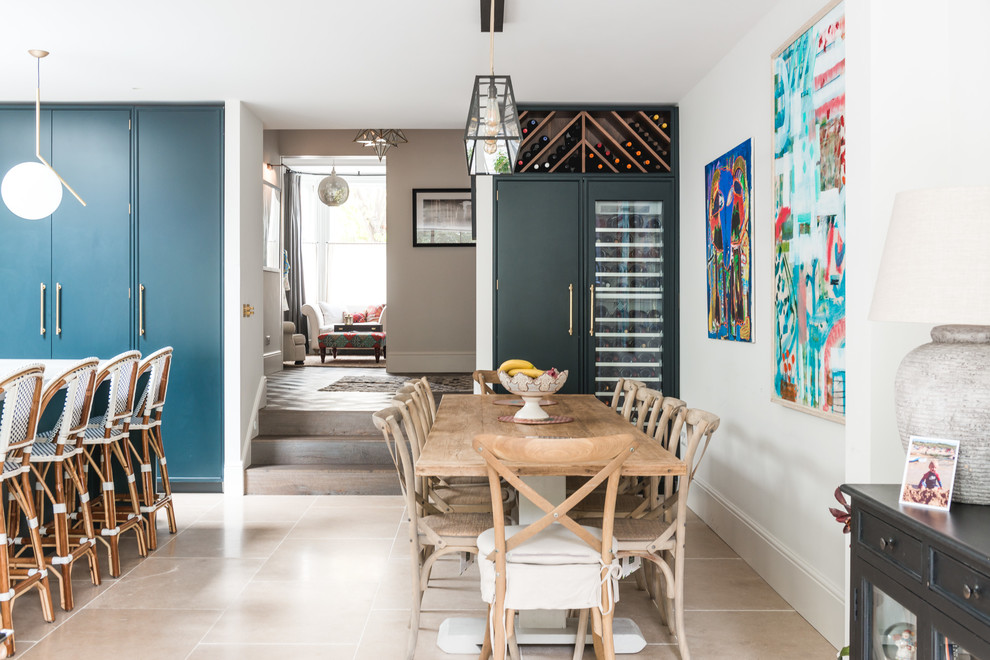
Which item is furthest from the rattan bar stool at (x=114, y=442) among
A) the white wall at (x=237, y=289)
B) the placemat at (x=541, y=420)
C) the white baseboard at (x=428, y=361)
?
the white baseboard at (x=428, y=361)

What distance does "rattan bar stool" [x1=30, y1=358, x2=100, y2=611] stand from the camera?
3.10m

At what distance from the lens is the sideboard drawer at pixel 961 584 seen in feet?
4.36

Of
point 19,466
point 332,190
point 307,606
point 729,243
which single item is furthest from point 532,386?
point 332,190

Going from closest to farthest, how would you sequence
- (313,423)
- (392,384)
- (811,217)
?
(811,217) < (313,423) < (392,384)

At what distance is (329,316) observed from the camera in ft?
36.4

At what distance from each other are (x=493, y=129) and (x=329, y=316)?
8.57 metres

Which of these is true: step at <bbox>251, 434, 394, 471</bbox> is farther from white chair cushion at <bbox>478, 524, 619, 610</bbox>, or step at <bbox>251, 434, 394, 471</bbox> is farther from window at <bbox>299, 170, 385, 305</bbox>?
window at <bbox>299, 170, 385, 305</bbox>

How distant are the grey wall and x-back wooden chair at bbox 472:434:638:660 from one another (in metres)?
6.23

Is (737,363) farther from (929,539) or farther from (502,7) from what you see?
(929,539)

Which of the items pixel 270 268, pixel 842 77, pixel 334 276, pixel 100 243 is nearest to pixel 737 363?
pixel 842 77

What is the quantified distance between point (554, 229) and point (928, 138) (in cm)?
325

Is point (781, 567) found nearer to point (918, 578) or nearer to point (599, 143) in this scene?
point (918, 578)

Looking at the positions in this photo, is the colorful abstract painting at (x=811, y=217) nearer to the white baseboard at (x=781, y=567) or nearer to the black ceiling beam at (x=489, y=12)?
the white baseboard at (x=781, y=567)

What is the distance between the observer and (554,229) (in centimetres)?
524
